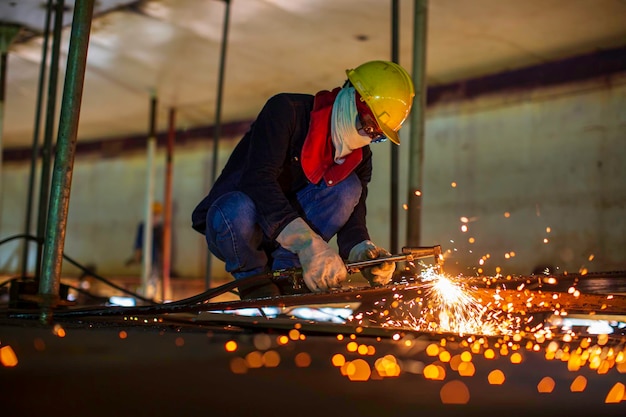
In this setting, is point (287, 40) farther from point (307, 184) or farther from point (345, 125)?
point (345, 125)

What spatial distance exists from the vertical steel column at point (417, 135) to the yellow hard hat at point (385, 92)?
1.05 m

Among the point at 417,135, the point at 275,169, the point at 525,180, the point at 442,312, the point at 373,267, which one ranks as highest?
the point at 525,180

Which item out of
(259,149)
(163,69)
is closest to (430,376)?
(259,149)

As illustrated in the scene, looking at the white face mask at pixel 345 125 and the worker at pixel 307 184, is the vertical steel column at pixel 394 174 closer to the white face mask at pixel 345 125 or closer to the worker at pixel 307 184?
the worker at pixel 307 184

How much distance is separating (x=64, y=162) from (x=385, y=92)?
Result: 3.75 feet

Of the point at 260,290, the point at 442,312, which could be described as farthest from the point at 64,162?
the point at 442,312

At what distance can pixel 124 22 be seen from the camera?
6.68 metres

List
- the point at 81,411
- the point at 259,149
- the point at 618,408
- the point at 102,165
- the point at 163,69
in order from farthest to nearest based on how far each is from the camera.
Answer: the point at 102,165 < the point at 163,69 < the point at 259,149 < the point at 618,408 < the point at 81,411

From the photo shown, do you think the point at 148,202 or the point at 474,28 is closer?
the point at 474,28

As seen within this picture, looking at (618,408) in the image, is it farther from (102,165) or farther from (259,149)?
(102,165)

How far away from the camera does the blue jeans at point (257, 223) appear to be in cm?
279

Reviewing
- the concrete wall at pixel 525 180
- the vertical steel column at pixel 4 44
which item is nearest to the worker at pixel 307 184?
the concrete wall at pixel 525 180

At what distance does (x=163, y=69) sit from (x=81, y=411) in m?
6.93

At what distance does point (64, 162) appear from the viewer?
271 centimetres
